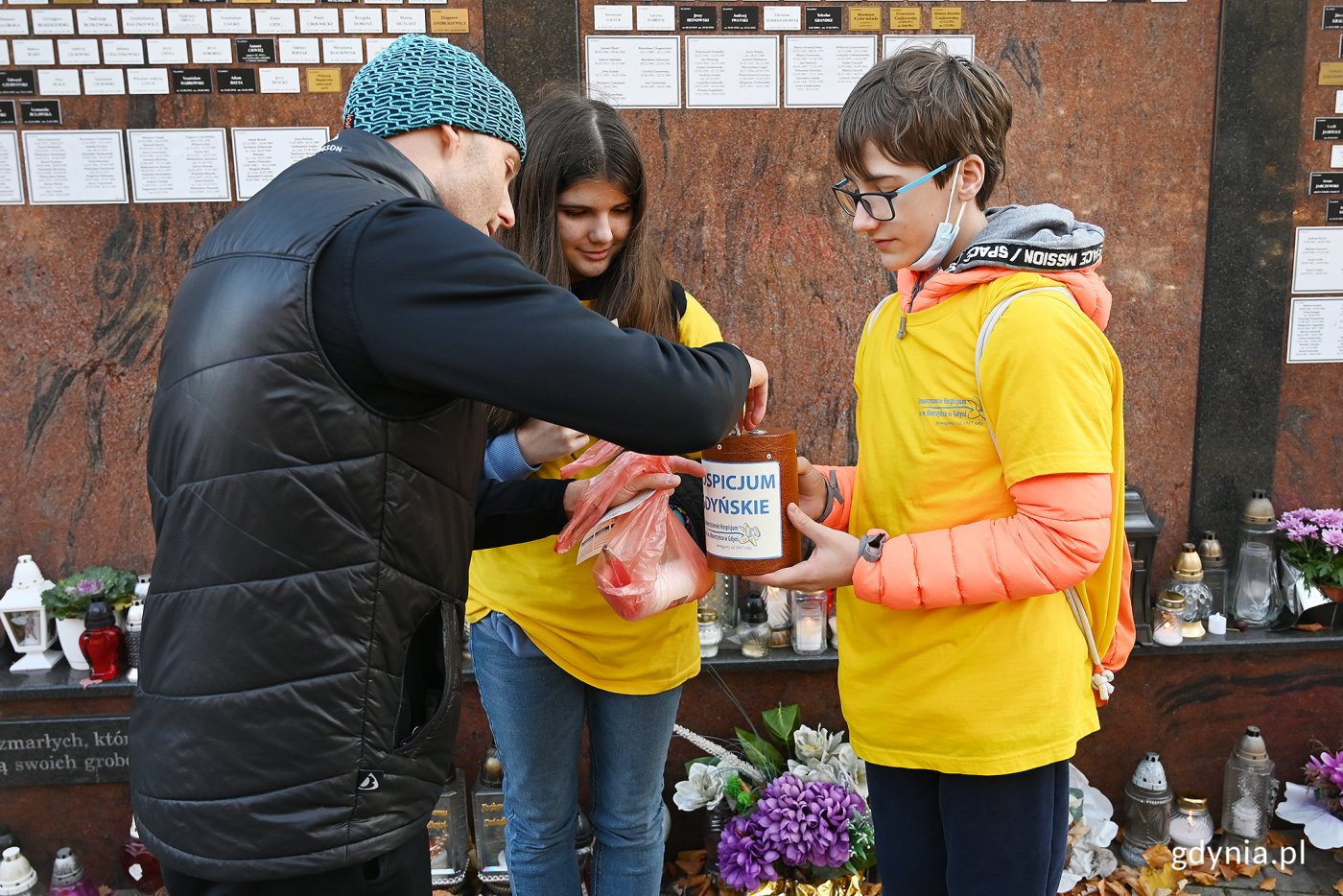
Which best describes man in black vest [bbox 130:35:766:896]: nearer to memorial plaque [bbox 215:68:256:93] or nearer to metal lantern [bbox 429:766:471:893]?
metal lantern [bbox 429:766:471:893]

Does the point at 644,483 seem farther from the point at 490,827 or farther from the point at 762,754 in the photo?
the point at 490,827

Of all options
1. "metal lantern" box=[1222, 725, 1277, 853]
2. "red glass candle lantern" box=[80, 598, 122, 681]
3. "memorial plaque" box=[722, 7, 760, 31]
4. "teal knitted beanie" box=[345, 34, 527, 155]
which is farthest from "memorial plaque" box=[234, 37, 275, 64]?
"metal lantern" box=[1222, 725, 1277, 853]

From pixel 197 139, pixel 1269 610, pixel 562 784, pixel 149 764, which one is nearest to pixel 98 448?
pixel 197 139

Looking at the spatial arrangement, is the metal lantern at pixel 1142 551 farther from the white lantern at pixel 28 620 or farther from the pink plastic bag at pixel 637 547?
the white lantern at pixel 28 620

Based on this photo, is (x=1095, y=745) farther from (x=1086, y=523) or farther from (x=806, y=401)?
(x=1086, y=523)

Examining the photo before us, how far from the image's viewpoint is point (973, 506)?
68.2 inches

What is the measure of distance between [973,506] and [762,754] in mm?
1756

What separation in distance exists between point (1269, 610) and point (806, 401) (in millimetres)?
1780

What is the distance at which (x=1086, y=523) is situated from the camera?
1.59 metres

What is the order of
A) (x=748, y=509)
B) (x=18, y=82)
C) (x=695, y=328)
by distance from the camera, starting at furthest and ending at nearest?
1. (x=18, y=82)
2. (x=695, y=328)
3. (x=748, y=509)

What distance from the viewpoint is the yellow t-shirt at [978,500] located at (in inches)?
62.9

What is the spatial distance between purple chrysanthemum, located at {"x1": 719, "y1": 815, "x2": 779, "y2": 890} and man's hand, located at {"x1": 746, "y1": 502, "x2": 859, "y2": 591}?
149 centimetres

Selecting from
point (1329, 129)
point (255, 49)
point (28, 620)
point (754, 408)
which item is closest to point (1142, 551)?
point (1329, 129)

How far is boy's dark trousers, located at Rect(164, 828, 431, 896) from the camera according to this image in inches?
53.0
